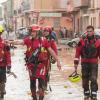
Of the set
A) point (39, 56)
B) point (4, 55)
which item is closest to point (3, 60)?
point (4, 55)

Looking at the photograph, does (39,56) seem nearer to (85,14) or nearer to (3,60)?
(3,60)

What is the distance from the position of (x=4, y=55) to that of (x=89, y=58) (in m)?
1.84

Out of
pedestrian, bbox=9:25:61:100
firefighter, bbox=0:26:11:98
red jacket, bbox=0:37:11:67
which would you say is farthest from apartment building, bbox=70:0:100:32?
pedestrian, bbox=9:25:61:100

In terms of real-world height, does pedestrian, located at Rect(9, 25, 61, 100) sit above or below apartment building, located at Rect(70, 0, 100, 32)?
above

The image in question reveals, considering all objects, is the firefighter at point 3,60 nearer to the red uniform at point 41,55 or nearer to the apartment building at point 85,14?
the red uniform at point 41,55

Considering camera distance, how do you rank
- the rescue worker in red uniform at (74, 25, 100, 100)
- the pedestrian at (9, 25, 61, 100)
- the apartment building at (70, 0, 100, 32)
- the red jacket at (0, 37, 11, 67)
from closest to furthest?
the pedestrian at (9, 25, 61, 100) < the rescue worker in red uniform at (74, 25, 100, 100) < the red jacket at (0, 37, 11, 67) < the apartment building at (70, 0, 100, 32)

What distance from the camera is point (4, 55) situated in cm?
1276

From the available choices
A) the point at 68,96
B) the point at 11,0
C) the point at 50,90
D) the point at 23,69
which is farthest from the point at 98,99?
the point at 11,0

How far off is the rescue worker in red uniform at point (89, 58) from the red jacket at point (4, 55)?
148cm

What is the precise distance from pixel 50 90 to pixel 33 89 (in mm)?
3309

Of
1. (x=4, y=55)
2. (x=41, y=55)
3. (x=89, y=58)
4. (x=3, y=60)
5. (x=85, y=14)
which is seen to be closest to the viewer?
(x=41, y=55)

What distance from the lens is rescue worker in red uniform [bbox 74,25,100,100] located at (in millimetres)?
12391

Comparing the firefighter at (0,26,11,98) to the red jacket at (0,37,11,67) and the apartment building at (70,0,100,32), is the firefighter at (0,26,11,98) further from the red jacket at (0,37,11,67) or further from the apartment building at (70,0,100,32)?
the apartment building at (70,0,100,32)

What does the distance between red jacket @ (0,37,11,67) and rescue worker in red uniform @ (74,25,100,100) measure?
4.85 feet
